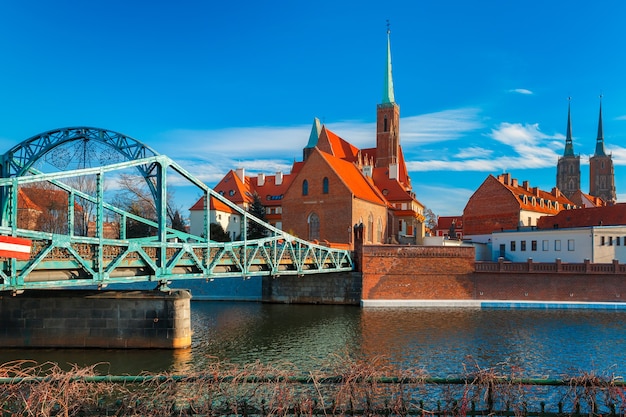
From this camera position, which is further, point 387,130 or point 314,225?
point 387,130

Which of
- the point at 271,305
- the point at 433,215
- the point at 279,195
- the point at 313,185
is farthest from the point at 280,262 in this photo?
the point at 433,215

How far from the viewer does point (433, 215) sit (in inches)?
3263

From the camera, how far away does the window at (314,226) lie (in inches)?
1975

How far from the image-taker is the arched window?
165 ft

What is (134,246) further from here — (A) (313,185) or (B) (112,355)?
(A) (313,185)

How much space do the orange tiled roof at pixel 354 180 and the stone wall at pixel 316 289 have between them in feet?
43.8

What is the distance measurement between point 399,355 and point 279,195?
47.8 m

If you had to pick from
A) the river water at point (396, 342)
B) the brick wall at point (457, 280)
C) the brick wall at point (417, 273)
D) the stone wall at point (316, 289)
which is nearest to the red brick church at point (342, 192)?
the brick wall at point (417, 273)

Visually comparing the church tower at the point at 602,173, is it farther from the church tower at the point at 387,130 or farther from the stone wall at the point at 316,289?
the stone wall at the point at 316,289

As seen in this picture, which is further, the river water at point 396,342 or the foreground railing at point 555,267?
the foreground railing at point 555,267

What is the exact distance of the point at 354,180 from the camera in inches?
2135

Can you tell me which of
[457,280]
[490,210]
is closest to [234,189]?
[490,210]

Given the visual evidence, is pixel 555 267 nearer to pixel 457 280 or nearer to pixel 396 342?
pixel 457 280

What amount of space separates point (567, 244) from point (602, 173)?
286 feet
